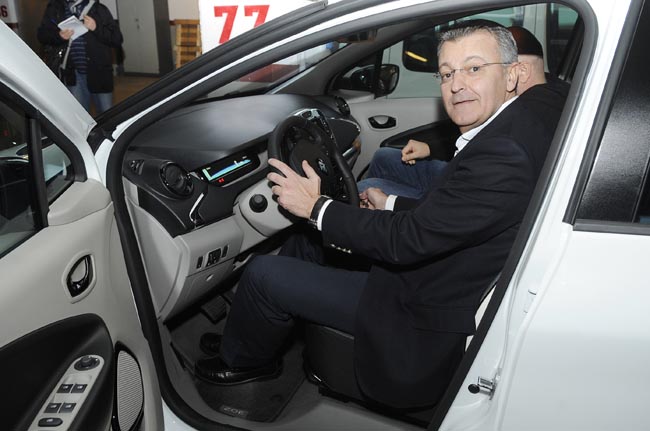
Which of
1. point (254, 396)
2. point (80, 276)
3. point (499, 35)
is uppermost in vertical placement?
point (499, 35)

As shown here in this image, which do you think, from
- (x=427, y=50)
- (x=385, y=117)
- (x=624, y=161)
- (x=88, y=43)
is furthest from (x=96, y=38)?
(x=624, y=161)

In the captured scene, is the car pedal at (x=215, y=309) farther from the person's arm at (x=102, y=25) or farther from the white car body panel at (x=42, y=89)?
the person's arm at (x=102, y=25)

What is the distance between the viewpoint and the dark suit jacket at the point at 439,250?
4.00 feet

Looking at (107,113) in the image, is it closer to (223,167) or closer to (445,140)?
(223,167)

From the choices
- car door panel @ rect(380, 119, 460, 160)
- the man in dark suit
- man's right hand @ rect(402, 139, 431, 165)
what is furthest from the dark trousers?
car door panel @ rect(380, 119, 460, 160)

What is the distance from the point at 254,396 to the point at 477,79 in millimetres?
1234

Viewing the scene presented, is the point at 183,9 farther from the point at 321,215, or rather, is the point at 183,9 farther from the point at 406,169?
the point at 321,215

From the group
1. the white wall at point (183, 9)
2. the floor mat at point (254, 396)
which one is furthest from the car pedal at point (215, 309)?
the white wall at point (183, 9)

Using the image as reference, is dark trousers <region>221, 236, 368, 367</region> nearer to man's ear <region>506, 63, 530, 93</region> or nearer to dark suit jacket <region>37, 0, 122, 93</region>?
man's ear <region>506, 63, 530, 93</region>

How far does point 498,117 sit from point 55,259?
3.27ft

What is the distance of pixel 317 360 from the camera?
1604 mm

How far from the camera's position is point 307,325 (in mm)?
1615

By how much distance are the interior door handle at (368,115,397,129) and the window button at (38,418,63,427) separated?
2450 mm

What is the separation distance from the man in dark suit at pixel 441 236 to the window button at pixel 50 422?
2.37 feet
